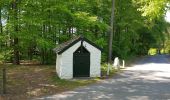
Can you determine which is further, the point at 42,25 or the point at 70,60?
the point at 42,25

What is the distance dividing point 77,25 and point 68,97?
1807cm

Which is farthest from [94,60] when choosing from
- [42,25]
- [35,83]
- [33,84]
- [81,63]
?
[42,25]

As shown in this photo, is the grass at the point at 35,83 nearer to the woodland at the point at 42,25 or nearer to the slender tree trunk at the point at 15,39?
the woodland at the point at 42,25

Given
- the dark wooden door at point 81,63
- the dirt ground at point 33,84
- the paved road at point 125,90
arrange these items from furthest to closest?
the dark wooden door at point 81,63
the dirt ground at point 33,84
the paved road at point 125,90

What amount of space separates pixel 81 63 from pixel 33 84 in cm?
457

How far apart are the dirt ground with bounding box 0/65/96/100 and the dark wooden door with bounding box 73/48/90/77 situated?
1195 mm

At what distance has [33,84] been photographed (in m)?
20.4

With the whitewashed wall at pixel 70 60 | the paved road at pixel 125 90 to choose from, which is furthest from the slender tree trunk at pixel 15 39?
the paved road at pixel 125 90

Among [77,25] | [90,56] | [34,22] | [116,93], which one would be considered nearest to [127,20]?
[77,25]

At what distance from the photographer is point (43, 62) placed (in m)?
33.3

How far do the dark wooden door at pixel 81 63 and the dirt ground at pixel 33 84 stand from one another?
1.19 meters

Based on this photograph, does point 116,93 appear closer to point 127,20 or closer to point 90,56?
point 90,56

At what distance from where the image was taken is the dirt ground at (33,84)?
17578mm

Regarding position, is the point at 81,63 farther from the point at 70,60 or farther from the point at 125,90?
the point at 125,90
